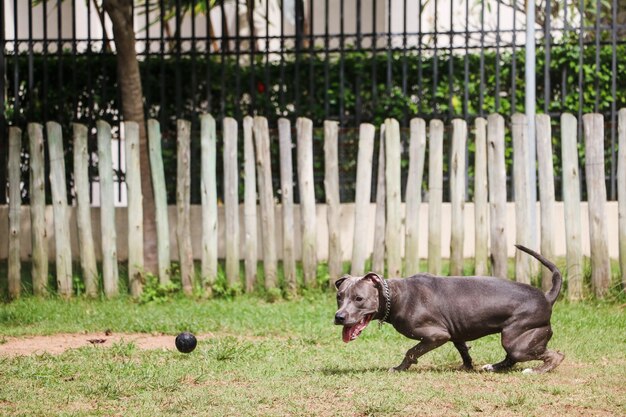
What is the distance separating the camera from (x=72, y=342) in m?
8.84

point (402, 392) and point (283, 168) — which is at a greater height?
point (283, 168)

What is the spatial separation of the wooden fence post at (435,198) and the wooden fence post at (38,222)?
4017 millimetres

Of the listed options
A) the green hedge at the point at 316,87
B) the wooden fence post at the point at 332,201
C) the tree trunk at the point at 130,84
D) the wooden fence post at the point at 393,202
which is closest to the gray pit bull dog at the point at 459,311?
the wooden fence post at the point at 393,202

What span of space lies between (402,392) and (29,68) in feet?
27.4

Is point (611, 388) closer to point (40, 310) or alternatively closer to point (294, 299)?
point (294, 299)

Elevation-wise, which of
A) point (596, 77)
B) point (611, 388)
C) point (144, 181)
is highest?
point (596, 77)

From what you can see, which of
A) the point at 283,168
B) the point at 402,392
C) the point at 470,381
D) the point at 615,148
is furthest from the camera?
the point at 615,148

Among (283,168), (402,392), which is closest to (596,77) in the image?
(283,168)

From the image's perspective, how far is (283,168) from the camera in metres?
11.3

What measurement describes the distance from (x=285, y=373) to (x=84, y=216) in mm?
4607

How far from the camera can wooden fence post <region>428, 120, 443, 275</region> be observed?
11.0 metres

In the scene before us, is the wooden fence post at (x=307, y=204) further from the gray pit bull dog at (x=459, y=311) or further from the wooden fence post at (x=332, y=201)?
the gray pit bull dog at (x=459, y=311)

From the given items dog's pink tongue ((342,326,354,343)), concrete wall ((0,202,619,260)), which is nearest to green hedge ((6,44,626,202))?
concrete wall ((0,202,619,260))

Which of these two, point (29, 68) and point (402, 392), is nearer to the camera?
point (402, 392)
